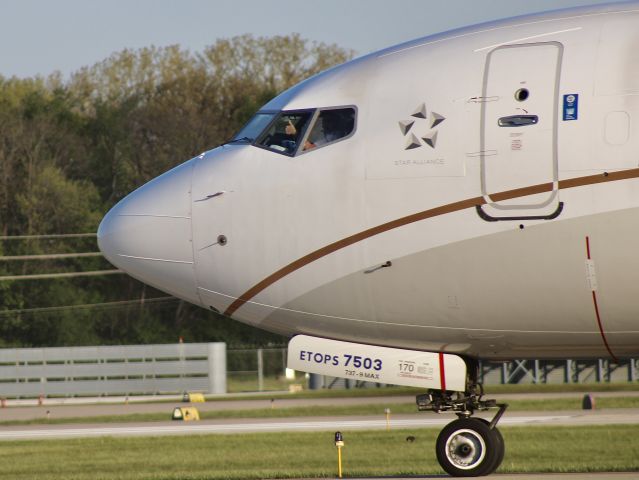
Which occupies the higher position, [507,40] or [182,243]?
[507,40]

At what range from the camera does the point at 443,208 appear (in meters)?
15.2

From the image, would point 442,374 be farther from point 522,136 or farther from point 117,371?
point 117,371

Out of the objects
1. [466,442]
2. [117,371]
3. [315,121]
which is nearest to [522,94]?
[315,121]

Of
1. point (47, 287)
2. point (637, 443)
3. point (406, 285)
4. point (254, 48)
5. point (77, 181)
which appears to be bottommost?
point (637, 443)

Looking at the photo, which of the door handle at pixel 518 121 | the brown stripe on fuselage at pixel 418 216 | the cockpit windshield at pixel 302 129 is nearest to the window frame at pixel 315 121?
the cockpit windshield at pixel 302 129

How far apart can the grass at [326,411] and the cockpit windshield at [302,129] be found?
29591mm

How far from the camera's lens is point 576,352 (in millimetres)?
16031

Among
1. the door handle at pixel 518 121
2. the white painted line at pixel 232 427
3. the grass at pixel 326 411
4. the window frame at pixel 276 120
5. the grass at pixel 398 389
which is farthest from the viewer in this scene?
the grass at pixel 398 389

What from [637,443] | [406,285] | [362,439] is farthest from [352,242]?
[362,439]

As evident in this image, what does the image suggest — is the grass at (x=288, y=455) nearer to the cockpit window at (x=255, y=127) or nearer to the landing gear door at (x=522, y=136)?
the cockpit window at (x=255, y=127)

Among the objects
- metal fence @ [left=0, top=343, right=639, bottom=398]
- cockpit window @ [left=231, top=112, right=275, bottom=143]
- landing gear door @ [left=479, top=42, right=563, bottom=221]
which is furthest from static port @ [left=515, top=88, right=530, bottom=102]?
metal fence @ [left=0, top=343, right=639, bottom=398]

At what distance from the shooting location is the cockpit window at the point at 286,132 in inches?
642

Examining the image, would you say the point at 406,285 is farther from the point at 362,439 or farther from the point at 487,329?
the point at 362,439

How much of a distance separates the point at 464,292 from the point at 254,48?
8294 centimetres
